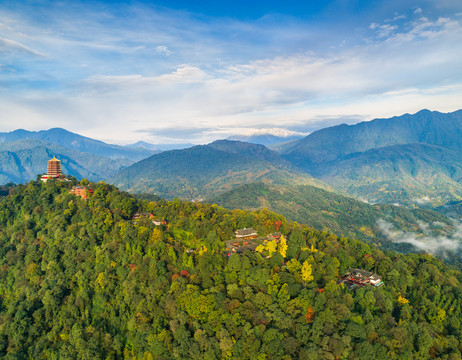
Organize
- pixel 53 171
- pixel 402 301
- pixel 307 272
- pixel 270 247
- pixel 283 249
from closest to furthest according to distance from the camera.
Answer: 1. pixel 307 272
2. pixel 402 301
3. pixel 270 247
4. pixel 283 249
5. pixel 53 171

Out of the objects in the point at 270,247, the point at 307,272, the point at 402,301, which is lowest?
the point at 402,301

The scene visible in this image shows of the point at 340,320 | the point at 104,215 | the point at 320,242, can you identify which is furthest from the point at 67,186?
the point at 340,320

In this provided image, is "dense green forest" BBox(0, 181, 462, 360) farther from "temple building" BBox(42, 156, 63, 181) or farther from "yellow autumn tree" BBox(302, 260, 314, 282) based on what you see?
"temple building" BBox(42, 156, 63, 181)

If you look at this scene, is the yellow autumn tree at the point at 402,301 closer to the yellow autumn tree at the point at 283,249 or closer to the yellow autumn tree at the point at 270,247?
the yellow autumn tree at the point at 283,249

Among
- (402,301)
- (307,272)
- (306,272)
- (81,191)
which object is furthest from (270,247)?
(81,191)

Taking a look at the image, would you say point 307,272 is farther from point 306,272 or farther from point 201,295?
point 201,295

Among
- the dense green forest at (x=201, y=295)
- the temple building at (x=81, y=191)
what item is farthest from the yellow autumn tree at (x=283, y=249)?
the temple building at (x=81, y=191)

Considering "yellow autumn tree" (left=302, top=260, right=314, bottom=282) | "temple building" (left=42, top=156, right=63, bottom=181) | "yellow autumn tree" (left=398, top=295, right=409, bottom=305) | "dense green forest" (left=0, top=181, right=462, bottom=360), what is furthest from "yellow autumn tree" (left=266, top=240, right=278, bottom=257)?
"temple building" (left=42, top=156, right=63, bottom=181)

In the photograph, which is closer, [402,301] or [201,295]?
[201,295]

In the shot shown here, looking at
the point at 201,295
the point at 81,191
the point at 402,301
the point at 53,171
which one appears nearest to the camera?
the point at 201,295
